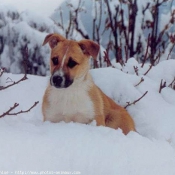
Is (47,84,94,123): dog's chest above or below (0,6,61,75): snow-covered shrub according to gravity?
above

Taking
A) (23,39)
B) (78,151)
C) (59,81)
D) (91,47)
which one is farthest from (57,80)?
(23,39)

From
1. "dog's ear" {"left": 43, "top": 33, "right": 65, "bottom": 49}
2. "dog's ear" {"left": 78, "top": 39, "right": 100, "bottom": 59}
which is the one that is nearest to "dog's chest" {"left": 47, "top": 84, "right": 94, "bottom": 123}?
"dog's ear" {"left": 78, "top": 39, "right": 100, "bottom": 59}

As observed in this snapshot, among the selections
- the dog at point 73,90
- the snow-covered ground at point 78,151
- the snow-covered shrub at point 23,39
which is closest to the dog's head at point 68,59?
the dog at point 73,90

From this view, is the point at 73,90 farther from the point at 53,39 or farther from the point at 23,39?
the point at 23,39

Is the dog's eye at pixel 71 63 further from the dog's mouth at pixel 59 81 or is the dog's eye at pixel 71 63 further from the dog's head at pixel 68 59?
the dog's mouth at pixel 59 81

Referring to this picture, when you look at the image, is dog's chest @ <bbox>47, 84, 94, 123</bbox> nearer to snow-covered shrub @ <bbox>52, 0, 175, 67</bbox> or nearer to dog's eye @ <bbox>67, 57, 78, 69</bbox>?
dog's eye @ <bbox>67, 57, 78, 69</bbox>

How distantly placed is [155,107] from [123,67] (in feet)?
4.14

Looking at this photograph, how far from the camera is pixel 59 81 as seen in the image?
160 inches

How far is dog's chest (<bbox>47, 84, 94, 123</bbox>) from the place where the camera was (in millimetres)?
4266

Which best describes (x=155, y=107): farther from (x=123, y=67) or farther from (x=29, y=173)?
(x=29, y=173)

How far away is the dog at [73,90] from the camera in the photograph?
423 cm

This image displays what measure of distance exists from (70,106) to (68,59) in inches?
17.5

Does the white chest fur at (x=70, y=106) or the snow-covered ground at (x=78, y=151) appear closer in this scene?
the snow-covered ground at (x=78, y=151)

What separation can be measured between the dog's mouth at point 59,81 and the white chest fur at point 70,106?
172 millimetres
